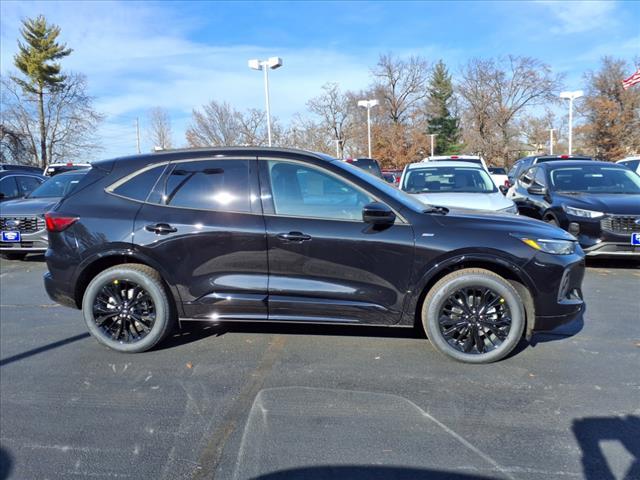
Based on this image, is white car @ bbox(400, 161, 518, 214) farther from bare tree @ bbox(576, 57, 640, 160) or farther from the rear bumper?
bare tree @ bbox(576, 57, 640, 160)

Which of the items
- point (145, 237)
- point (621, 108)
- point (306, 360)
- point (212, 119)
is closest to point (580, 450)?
point (306, 360)

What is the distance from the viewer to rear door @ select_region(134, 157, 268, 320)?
3943 millimetres

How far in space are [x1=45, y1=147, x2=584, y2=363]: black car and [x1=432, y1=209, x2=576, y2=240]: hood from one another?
0.01 metres

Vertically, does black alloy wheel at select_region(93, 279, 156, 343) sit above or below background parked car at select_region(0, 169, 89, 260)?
below

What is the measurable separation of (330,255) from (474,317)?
1.25 m

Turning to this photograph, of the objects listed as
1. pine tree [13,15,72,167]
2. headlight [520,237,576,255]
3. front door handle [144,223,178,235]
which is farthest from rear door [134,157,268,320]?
pine tree [13,15,72,167]

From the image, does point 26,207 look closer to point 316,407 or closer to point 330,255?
point 330,255

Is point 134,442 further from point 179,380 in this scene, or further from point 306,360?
point 306,360

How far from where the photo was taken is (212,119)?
1817 inches

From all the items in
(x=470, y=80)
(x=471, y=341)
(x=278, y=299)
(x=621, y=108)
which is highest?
(x=470, y=80)

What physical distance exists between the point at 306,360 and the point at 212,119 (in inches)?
1779

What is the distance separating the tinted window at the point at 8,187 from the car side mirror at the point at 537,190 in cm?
1028

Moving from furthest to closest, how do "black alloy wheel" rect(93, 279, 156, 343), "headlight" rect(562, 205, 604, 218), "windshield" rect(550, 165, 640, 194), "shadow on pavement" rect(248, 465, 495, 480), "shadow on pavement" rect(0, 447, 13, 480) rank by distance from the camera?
"windshield" rect(550, 165, 640, 194), "headlight" rect(562, 205, 604, 218), "black alloy wheel" rect(93, 279, 156, 343), "shadow on pavement" rect(0, 447, 13, 480), "shadow on pavement" rect(248, 465, 495, 480)

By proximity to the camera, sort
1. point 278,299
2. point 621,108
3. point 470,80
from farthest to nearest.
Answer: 1. point 470,80
2. point 621,108
3. point 278,299
